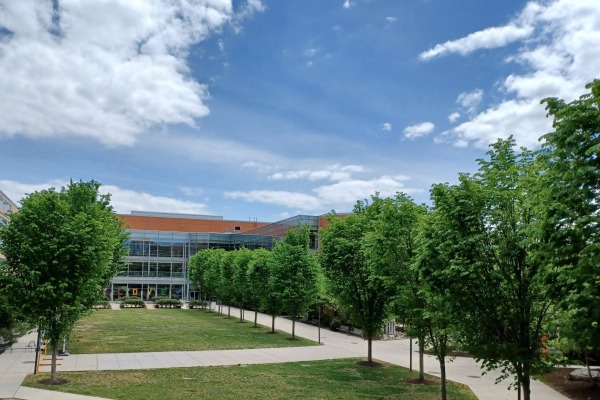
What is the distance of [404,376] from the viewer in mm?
18375

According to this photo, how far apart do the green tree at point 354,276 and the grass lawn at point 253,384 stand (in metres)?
2.09

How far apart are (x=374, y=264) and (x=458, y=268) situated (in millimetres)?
7406

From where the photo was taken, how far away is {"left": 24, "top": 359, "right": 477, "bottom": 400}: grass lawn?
1446 centimetres

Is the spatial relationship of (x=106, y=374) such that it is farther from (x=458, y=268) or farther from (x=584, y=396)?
(x=584, y=396)

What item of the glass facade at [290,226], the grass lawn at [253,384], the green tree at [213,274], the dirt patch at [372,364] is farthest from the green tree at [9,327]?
the glass facade at [290,226]

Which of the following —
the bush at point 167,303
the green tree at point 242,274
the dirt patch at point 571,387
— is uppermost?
the green tree at point 242,274

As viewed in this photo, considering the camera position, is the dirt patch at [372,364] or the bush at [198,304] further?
the bush at [198,304]

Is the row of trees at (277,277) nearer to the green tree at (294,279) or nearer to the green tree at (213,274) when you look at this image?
the green tree at (294,279)

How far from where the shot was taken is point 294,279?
30.0m

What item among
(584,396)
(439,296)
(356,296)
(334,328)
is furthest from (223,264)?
(439,296)

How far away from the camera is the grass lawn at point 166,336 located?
24531 millimetres

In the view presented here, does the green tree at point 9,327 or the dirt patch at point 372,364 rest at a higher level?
the green tree at point 9,327

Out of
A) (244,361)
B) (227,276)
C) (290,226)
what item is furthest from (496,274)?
(290,226)

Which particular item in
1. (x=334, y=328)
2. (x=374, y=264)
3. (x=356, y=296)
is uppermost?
(x=374, y=264)
